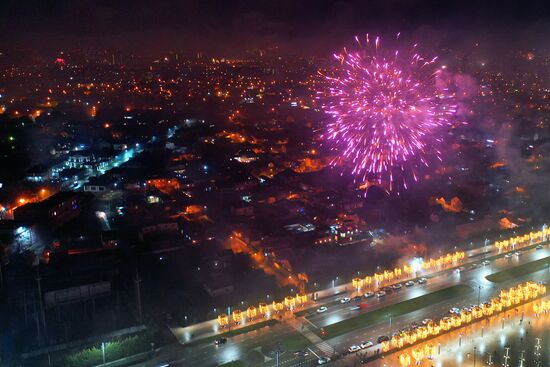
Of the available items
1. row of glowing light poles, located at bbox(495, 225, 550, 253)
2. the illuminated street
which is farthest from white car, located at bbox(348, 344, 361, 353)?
row of glowing light poles, located at bbox(495, 225, 550, 253)

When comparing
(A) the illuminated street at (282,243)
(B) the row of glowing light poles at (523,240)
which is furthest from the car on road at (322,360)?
(B) the row of glowing light poles at (523,240)

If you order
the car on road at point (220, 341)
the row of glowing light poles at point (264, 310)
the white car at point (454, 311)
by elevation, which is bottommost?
the white car at point (454, 311)

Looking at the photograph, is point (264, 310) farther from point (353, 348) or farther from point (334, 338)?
point (353, 348)

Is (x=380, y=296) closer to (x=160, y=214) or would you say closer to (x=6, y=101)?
(x=160, y=214)

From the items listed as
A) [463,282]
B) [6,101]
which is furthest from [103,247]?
[6,101]

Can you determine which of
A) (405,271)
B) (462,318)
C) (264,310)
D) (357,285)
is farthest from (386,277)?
(264,310)

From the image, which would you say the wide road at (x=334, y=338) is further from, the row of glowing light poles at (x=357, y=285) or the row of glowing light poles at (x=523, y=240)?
the row of glowing light poles at (x=523, y=240)
